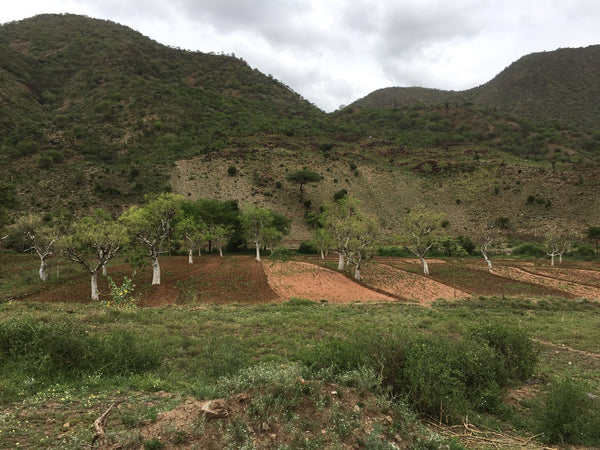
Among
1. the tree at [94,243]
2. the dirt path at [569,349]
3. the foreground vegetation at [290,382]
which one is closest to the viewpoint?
the foreground vegetation at [290,382]

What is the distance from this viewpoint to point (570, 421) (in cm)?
524

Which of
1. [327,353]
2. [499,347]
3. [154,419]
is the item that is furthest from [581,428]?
[154,419]

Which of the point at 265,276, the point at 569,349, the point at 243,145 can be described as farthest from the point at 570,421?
the point at 243,145

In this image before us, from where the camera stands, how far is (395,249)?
4262 centimetres

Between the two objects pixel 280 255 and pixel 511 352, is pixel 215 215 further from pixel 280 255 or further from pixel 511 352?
pixel 511 352

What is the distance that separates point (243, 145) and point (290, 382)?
70173mm

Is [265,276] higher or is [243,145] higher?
[243,145]

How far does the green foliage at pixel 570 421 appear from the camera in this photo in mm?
5152

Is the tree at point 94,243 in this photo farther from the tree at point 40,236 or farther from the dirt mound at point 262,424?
the dirt mound at point 262,424

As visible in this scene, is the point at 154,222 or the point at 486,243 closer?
the point at 154,222

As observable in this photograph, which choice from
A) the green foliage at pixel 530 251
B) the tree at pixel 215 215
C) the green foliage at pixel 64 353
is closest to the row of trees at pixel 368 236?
the green foliage at pixel 530 251

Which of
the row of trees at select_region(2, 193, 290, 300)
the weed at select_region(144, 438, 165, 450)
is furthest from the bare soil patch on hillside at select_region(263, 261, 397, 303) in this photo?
the weed at select_region(144, 438, 165, 450)

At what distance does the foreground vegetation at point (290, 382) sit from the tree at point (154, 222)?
12645 mm

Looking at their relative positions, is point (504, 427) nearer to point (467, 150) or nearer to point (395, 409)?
point (395, 409)
